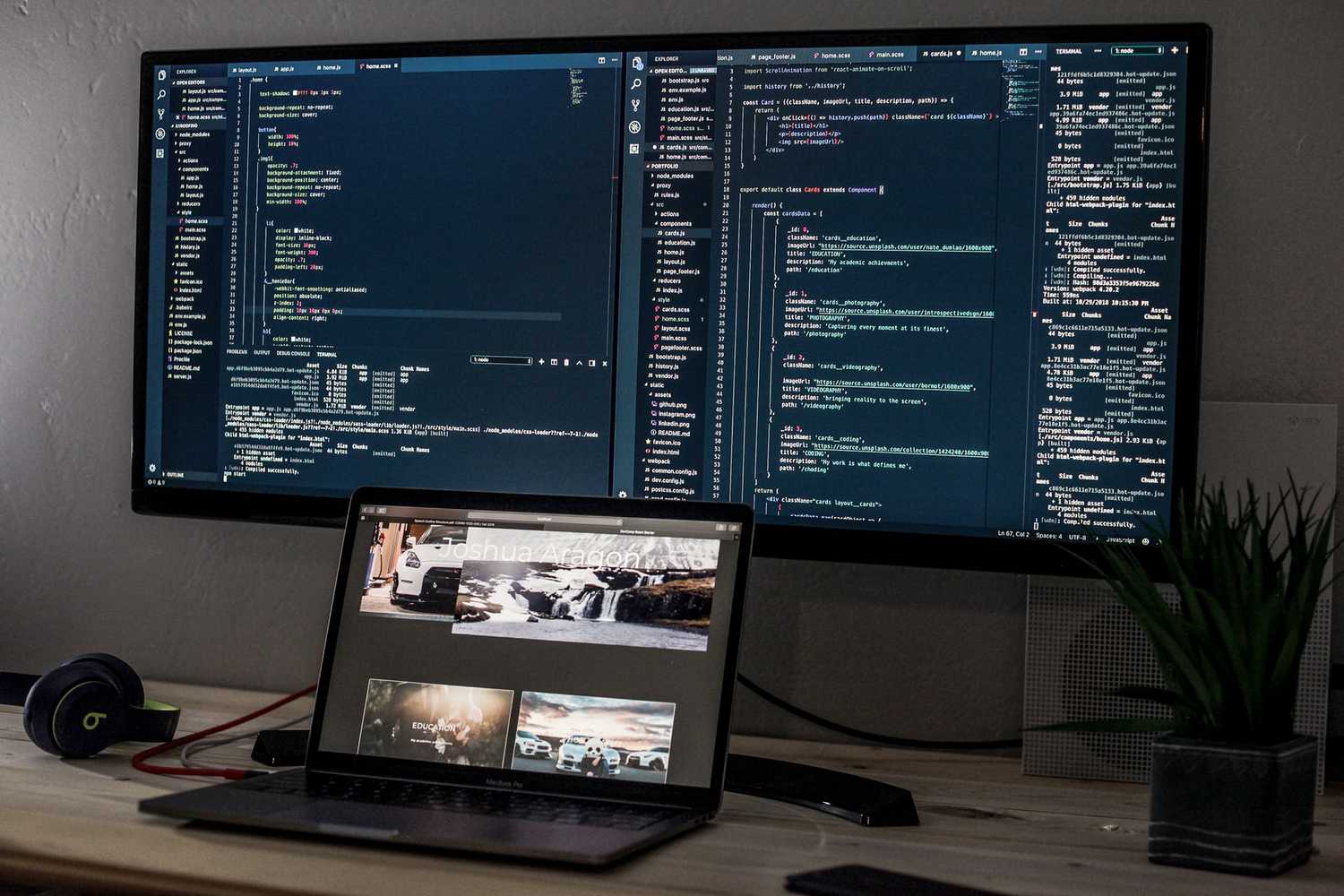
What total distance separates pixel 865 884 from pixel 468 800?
0.31 metres

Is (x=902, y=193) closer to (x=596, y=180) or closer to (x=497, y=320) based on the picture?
(x=596, y=180)

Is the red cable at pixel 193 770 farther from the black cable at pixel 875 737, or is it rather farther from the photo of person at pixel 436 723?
the black cable at pixel 875 737

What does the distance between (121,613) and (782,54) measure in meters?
1.03

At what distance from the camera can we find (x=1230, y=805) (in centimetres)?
82

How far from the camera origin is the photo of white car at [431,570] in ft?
3.47

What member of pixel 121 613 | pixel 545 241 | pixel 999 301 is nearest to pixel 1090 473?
pixel 999 301

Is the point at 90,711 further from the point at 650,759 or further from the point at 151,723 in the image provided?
the point at 650,759

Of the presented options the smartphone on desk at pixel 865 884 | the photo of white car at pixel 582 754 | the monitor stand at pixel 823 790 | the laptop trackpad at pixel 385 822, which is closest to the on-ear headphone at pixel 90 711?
the laptop trackpad at pixel 385 822

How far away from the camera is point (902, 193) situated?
1092 mm

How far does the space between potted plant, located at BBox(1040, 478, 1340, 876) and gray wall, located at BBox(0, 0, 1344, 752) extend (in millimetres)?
388

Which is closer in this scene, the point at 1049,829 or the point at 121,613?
the point at 1049,829

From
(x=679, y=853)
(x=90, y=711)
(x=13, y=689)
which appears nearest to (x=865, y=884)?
(x=679, y=853)

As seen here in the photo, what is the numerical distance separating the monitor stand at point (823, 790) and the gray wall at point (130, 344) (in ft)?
0.76

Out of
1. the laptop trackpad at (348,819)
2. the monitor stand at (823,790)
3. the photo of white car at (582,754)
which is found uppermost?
the photo of white car at (582,754)
